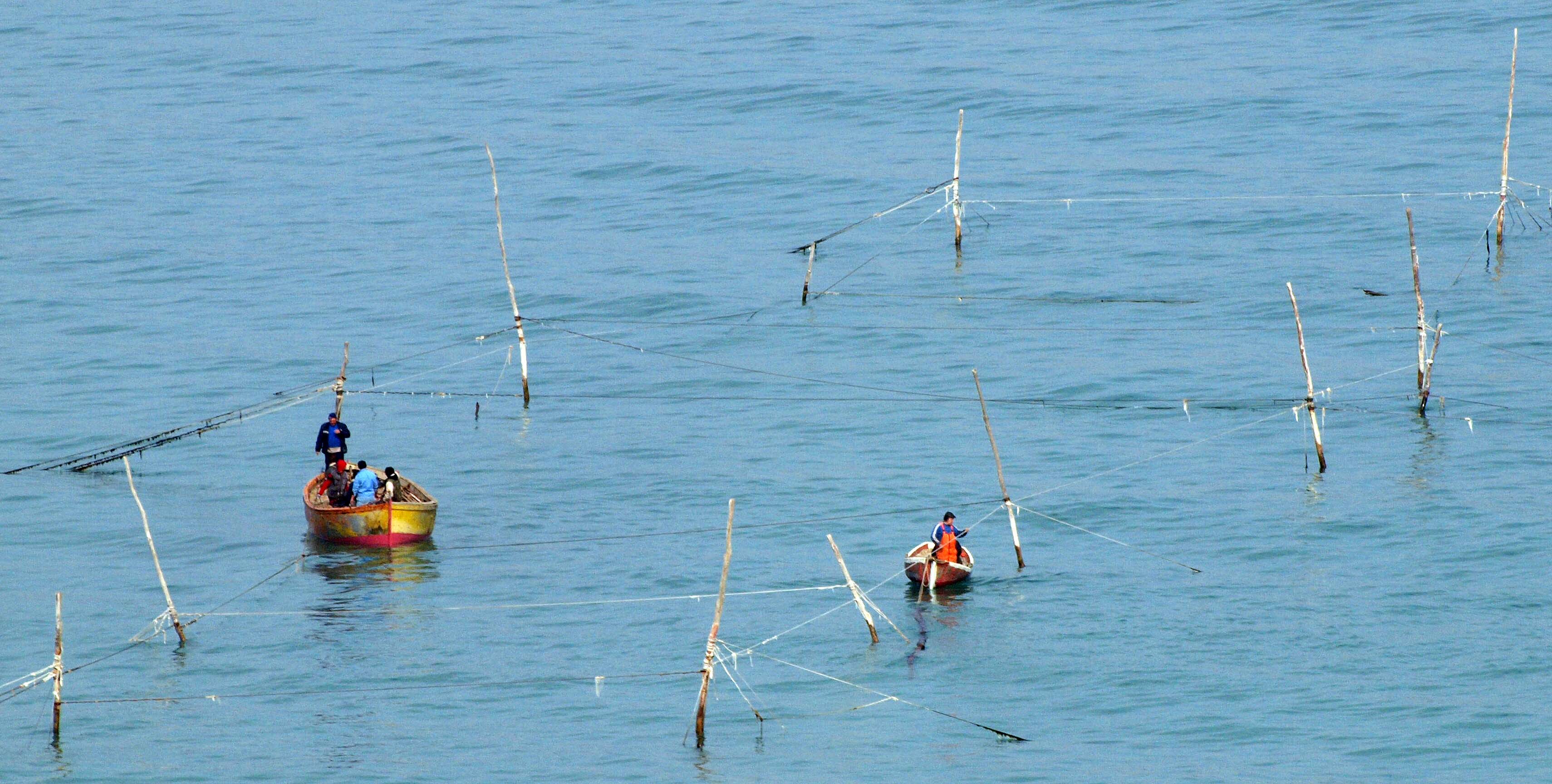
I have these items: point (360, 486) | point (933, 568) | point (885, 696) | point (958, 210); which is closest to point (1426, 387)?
point (933, 568)

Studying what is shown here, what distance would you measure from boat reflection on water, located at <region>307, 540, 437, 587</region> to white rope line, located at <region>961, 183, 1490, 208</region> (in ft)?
92.5

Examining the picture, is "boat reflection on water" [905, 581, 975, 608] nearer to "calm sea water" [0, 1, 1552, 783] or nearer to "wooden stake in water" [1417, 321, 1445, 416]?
A: "calm sea water" [0, 1, 1552, 783]

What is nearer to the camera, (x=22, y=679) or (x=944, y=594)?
(x=22, y=679)

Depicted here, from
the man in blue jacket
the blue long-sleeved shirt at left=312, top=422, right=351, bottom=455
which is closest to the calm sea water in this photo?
the man in blue jacket

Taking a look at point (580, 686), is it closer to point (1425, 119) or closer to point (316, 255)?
point (316, 255)

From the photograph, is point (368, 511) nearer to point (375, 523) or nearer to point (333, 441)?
point (375, 523)

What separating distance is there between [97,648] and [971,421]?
21.4m

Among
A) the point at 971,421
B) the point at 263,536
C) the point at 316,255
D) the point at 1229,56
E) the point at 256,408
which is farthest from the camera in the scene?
the point at 1229,56

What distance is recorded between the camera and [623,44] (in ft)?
303

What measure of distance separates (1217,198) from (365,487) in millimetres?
34214

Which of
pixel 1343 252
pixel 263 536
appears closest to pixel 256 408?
pixel 263 536

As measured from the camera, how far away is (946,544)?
34.6m

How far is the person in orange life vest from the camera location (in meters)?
34.6

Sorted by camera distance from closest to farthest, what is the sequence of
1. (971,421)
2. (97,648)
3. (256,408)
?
(97,648), (971,421), (256,408)
